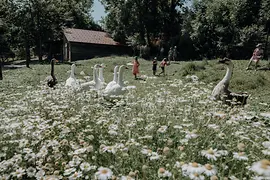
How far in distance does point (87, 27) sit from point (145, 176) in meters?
52.0

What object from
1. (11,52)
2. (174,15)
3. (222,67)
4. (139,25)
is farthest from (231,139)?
(11,52)

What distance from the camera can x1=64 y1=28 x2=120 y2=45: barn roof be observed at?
3607cm

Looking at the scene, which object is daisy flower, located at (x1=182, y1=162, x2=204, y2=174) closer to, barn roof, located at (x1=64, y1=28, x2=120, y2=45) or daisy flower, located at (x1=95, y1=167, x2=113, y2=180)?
daisy flower, located at (x1=95, y1=167, x2=113, y2=180)

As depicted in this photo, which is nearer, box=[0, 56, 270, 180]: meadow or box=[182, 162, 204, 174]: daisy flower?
box=[182, 162, 204, 174]: daisy flower

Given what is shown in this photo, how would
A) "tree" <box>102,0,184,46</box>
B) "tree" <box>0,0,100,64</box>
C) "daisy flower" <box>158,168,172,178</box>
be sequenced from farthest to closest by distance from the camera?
"tree" <box>102,0,184,46</box> → "tree" <box>0,0,100,64</box> → "daisy flower" <box>158,168,172,178</box>

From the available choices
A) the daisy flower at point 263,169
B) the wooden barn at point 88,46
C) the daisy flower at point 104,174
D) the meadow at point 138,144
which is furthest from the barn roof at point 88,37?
the daisy flower at point 263,169

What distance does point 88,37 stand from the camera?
37.4 m

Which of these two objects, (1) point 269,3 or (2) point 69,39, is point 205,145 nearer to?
(1) point 269,3

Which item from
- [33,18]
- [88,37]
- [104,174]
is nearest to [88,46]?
[88,37]

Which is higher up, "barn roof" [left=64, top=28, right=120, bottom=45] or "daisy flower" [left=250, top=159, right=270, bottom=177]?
"barn roof" [left=64, top=28, right=120, bottom=45]

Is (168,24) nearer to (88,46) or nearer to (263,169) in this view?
(88,46)

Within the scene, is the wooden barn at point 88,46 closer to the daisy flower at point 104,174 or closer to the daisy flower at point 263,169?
the daisy flower at point 104,174

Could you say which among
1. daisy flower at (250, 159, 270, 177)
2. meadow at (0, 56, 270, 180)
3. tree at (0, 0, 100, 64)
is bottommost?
meadow at (0, 56, 270, 180)

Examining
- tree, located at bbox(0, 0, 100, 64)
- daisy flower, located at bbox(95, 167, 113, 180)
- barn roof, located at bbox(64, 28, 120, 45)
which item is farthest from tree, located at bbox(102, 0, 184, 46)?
daisy flower, located at bbox(95, 167, 113, 180)
